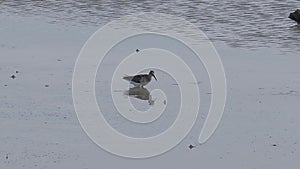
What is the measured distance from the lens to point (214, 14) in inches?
638

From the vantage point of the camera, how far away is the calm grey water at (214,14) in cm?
1347

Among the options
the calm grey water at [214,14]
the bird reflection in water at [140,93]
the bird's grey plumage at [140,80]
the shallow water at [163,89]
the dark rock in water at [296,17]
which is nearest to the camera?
the shallow water at [163,89]

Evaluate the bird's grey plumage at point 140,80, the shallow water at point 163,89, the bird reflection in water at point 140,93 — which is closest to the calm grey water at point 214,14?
the shallow water at point 163,89

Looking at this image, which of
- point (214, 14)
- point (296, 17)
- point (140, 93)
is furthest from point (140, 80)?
point (214, 14)

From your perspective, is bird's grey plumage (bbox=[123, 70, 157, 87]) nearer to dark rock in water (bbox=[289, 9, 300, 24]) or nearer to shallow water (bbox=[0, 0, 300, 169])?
shallow water (bbox=[0, 0, 300, 169])

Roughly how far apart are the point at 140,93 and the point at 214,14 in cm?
693

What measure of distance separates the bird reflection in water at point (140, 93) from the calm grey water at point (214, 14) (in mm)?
3285

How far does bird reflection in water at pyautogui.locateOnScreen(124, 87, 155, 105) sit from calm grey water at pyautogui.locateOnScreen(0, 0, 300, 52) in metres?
3.29

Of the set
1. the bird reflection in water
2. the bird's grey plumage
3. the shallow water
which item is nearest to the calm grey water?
the shallow water

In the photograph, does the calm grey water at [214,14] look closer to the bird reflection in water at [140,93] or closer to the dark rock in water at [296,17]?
the dark rock in water at [296,17]

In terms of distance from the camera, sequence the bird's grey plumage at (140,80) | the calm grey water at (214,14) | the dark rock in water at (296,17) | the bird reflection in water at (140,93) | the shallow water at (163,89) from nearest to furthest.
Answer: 1. the shallow water at (163,89)
2. the bird reflection in water at (140,93)
3. the bird's grey plumage at (140,80)
4. the calm grey water at (214,14)
5. the dark rock in water at (296,17)

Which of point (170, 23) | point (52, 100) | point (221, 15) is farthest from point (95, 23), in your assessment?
point (52, 100)

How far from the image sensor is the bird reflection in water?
367 inches

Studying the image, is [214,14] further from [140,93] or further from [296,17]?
[140,93]
